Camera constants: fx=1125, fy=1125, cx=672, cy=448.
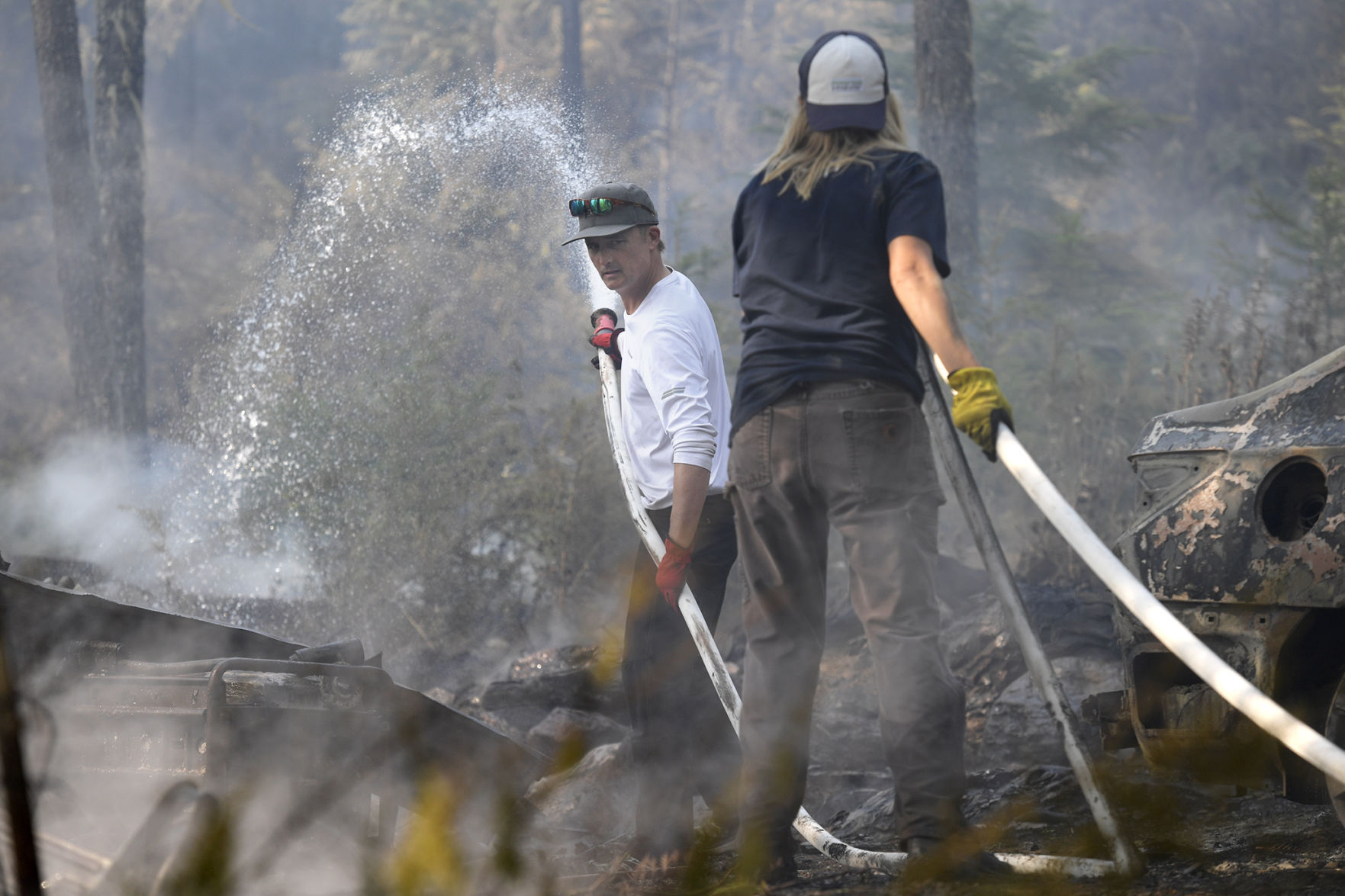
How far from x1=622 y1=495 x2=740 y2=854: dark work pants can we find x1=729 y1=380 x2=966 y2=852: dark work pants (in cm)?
81

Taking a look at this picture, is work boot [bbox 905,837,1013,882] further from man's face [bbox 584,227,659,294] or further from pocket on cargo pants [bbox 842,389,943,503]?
man's face [bbox 584,227,659,294]

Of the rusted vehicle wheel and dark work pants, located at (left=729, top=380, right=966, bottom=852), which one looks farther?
the rusted vehicle wheel

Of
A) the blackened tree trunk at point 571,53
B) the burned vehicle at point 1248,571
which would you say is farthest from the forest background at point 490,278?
the burned vehicle at point 1248,571

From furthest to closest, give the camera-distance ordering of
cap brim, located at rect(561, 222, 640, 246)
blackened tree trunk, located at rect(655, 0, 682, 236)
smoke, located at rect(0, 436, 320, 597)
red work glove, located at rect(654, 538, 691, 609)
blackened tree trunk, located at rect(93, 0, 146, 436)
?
blackened tree trunk, located at rect(655, 0, 682, 236)
blackened tree trunk, located at rect(93, 0, 146, 436)
smoke, located at rect(0, 436, 320, 597)
cap brim, located at rect(561, 222, 640, 246)
red work glove, located at rect(654, 538, 691, 609)

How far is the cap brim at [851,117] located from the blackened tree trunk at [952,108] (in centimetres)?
1046

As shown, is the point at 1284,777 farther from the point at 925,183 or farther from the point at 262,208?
the point at 262,208

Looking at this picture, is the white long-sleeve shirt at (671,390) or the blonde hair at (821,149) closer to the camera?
the blonde hair at (821,149)

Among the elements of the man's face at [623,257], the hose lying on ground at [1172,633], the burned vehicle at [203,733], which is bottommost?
the burned vehicle at [203,733]

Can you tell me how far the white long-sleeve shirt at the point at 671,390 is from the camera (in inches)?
137

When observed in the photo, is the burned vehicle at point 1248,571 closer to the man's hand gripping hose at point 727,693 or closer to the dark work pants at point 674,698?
the man's hand gripping hose at point 727,693

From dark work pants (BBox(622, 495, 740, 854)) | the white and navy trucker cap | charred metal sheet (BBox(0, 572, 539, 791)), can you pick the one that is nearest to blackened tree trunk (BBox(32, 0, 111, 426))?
charred metal sheet (BBox(0, 572, 539, 791))

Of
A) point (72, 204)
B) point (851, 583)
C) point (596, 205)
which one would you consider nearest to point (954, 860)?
point (851, 583)

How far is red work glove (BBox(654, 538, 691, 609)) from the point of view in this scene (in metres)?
3.45

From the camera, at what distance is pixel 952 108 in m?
13.2
